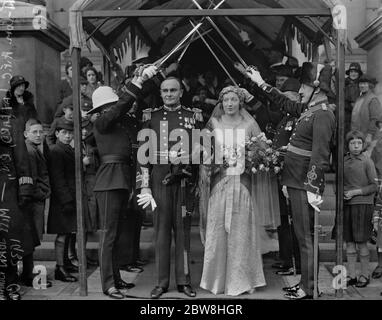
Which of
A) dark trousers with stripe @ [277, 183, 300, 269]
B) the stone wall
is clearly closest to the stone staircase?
dark trousers with stripe @ [277, 183, 300, 269]

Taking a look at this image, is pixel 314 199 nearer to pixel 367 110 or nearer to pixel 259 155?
pixel 259 155

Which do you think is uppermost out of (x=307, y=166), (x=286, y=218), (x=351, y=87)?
(x=351, y=87)

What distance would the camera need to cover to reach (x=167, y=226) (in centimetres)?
499

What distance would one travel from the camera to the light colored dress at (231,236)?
16.4 feet

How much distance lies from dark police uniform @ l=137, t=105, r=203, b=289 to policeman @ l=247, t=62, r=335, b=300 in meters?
0.88

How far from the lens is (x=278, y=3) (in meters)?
6.58

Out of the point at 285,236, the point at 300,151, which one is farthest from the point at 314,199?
the point at 285,236

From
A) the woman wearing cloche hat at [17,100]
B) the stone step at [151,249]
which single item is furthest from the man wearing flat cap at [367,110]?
the woman wearing cloche hat at [17,100]

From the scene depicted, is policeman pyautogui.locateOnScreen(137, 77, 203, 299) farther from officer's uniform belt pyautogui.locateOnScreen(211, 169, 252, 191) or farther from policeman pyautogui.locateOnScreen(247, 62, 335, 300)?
policeman pyautogui.locateOnScreen(247, 62, 335, 300)

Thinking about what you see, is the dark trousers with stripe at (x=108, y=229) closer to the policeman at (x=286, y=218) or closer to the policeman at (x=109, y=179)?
the policeman at (x=109, y=179)

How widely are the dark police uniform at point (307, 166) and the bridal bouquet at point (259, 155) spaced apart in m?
0.15

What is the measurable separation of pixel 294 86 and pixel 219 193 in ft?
5.55

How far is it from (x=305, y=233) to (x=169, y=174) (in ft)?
4.54

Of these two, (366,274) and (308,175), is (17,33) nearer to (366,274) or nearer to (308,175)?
(308,175)
